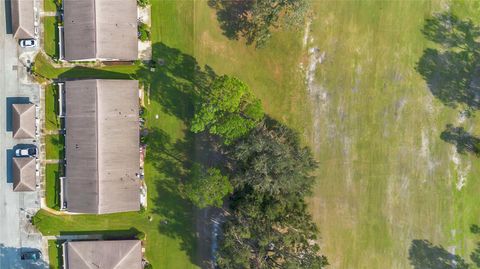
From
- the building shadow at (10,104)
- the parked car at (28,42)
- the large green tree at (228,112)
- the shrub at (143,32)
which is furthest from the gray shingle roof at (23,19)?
the large green tree at (228,112)

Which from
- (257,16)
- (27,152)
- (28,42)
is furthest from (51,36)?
(257,16)

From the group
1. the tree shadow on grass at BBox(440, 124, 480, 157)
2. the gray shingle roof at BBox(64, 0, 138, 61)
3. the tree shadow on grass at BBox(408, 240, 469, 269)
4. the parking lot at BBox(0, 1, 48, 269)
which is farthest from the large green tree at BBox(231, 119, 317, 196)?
the parking lot at BBox(0, 1, 48, 269)

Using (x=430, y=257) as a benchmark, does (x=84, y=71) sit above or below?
above

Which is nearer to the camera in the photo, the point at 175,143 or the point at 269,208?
the point at 269,208

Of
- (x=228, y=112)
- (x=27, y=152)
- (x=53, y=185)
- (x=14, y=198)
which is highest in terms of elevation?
(x=228, y=112)

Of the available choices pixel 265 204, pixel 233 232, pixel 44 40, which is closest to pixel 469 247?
pixel 265 204

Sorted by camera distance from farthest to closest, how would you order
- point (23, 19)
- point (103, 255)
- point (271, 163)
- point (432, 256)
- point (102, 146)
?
point (432, 256) → point (23, 19) → point (103, 255) → point (102, 146) → point (271, 163)

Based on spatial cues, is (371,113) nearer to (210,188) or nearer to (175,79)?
(210,188)
